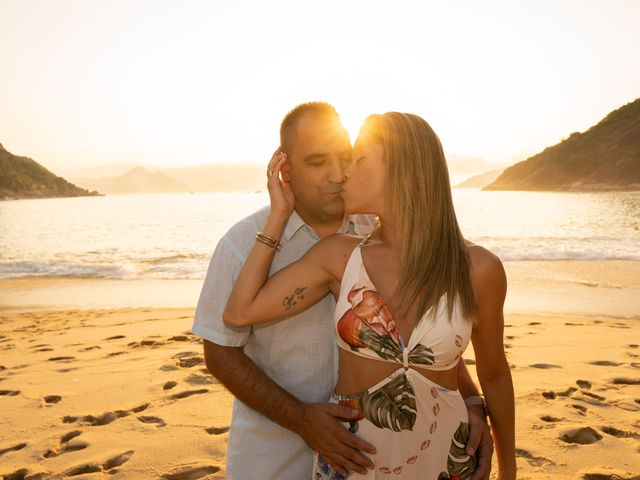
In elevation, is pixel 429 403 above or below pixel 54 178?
below

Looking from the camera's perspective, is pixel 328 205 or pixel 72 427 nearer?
pixel 328 205

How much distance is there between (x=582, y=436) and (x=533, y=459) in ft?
2.11

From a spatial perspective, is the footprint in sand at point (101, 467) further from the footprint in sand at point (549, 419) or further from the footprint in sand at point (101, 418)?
the footprint in sand at point (549, 419)

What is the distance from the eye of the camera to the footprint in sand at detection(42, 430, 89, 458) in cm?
437

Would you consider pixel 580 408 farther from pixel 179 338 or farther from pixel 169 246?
pixel 169 246

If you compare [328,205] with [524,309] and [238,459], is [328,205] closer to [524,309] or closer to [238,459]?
[238,459]

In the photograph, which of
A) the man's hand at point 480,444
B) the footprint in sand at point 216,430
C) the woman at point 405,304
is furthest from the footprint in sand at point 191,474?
the man's hand at point 480,444

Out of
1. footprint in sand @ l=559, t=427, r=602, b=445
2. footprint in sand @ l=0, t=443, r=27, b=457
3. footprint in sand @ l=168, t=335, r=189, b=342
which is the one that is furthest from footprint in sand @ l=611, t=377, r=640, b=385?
footprint in sand @ l=0, t=443, r=27, b=457

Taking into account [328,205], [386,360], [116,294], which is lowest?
[116,294]

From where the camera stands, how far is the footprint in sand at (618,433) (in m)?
4.47

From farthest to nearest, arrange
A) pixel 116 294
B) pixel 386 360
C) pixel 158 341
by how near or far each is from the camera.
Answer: pixel 116 294, pixel 158 341, pixel 386 360

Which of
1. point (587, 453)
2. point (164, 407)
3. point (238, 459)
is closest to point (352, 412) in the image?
point (238, 459)

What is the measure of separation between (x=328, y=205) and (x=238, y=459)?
1.30 meters

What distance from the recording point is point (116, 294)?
13711 mm
